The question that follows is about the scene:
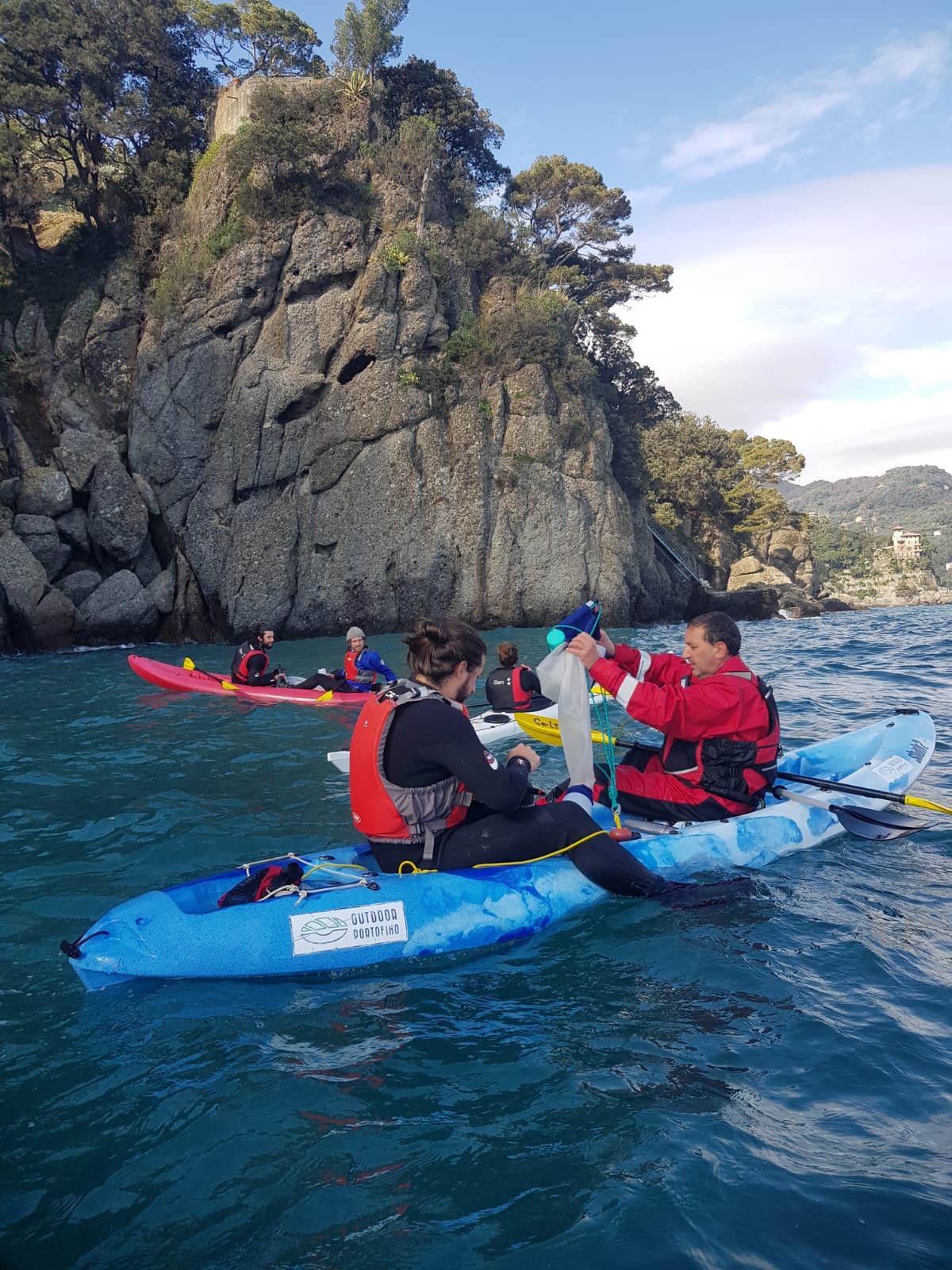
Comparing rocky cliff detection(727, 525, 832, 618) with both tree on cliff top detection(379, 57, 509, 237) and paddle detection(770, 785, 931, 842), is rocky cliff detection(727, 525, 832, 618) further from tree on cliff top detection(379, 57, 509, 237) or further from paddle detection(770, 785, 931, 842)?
paddle detection(770, 785, 931, 842)

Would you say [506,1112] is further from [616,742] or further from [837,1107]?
[616,742]

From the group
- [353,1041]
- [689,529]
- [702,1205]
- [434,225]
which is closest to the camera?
[702,1205]

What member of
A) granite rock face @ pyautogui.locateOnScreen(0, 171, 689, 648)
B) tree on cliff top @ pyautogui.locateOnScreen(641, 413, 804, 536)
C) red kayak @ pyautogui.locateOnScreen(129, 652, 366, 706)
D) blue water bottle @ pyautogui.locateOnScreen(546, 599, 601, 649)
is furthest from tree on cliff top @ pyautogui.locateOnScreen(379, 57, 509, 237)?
blue water bottle @ pyautogui.locateOnScreen(546, 599, 601, 649)

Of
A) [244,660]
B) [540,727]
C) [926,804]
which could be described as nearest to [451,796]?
[926,804]

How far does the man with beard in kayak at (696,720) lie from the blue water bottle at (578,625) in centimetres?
10

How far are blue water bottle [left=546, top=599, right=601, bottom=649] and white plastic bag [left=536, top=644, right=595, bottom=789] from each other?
3.6 inches

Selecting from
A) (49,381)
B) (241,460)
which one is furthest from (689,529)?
(49,381)

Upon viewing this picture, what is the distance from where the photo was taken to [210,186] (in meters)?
24.9

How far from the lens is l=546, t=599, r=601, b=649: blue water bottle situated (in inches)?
222

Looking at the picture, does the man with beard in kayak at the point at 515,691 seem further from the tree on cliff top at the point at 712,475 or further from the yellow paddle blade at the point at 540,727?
the tree on cliff top at the point at 712,475

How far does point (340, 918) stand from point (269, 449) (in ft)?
67.9

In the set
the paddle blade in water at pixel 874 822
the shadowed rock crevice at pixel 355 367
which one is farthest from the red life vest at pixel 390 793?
the shadowed rock crevice at pixel 355 367

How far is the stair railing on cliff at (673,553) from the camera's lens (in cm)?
3350

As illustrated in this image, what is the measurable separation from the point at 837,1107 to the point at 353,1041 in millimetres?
2009
